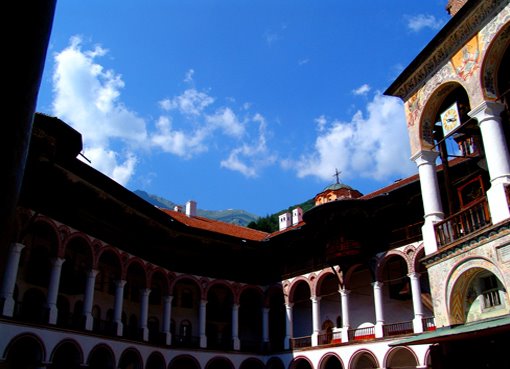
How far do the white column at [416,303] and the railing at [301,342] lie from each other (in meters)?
6.46

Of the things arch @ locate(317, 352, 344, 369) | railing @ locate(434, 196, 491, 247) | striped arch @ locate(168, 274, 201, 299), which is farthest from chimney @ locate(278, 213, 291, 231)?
railing @ locate(434, 196, 491, 247)

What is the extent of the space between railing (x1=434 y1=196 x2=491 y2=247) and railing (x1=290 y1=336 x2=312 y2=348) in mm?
14479

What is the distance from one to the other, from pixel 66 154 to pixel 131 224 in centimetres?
556

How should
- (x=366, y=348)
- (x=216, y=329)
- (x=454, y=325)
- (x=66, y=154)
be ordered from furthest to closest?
(x=216, y=329), (x=366, y=348), (x=66, y=154), (x=454, y=325)

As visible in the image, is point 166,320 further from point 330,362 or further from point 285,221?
point 285,221

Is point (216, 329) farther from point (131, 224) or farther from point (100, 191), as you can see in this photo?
point (100, 191)

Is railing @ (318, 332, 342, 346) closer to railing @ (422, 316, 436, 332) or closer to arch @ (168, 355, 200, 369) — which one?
railing @ (422, 316, 436, 332)

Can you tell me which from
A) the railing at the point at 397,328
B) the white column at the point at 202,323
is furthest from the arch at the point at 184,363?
the railing at the point at 397,328

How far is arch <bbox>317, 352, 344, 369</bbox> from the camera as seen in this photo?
23.3 m

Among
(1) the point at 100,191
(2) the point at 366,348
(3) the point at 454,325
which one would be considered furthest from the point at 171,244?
(3) the point at 454,325

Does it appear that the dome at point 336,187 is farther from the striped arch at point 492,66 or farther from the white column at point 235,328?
the striped arch at point 492,66

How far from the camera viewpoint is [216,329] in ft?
94.7

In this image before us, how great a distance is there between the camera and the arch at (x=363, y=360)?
21.8m

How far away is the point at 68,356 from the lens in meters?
19.0
